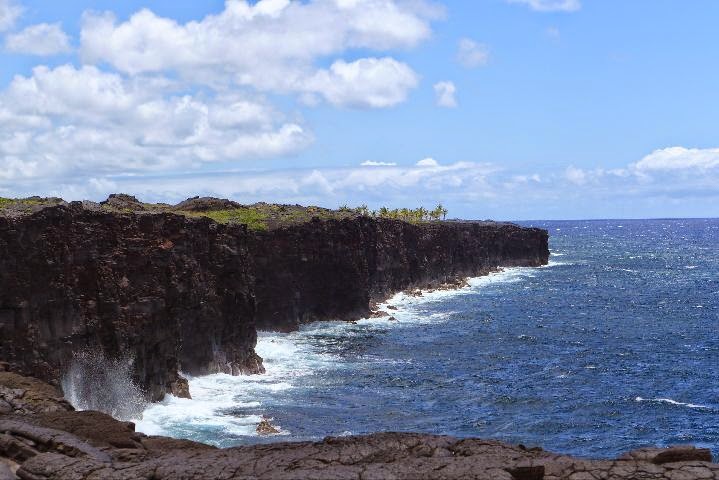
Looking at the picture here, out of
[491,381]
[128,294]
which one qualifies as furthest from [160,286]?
[491,381]

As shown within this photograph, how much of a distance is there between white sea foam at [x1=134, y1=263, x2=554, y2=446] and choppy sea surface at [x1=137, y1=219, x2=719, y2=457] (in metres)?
0.14

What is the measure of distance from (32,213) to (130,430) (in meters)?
24.0

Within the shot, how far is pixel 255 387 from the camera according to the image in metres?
63.4

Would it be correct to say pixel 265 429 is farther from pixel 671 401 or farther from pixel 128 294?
pixel 671 401

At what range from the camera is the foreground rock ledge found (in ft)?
60.2

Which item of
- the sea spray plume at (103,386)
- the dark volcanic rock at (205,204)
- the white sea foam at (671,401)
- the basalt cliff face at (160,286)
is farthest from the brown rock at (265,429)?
the dark volcanic rock at (205,204)

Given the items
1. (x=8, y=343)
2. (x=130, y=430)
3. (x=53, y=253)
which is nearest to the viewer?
(x=130, y=430)

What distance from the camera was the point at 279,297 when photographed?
301 ft

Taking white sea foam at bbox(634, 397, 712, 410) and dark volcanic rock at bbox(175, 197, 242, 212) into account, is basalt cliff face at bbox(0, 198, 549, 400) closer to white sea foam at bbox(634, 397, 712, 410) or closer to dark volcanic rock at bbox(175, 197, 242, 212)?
dark volcanic rock at bbox(175, 197, 242, 212)

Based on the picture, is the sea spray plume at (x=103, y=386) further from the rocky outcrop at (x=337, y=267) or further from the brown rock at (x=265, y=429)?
the rocky outcrop at (x=337, y=267)

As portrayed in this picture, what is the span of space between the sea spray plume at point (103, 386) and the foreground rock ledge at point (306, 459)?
22.7 meters

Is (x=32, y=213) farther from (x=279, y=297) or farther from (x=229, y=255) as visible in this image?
(x=279, y=297)

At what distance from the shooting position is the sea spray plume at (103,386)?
46.8m

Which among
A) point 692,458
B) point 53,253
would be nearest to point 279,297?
point 53,253
